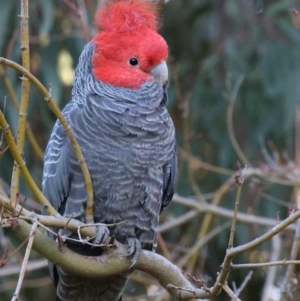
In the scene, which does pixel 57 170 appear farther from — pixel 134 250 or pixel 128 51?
pixel 128 51

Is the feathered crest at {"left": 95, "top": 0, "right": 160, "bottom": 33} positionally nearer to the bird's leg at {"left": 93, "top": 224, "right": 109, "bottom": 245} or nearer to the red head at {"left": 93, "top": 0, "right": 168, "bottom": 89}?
Answer: the red head at {"left": 93, "top": 0, "right": 168, "bottom": 89}

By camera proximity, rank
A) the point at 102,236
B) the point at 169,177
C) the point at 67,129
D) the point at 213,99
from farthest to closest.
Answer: the point at 213,99
the point at 169,177
the point at 102,236
the point at 67,129

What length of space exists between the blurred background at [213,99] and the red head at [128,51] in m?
1.46

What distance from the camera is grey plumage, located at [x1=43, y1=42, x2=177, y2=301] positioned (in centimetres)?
265

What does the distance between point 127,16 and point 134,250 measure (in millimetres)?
991

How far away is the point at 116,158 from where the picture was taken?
2.66 metres

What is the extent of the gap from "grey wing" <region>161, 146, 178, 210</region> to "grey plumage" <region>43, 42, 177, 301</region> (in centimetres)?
1

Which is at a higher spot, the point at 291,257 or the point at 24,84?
the point at 24,84

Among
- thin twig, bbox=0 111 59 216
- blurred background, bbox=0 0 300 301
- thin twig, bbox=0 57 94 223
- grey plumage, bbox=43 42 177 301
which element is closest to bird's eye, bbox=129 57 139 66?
grey plumage, bbox=43 42 177 301

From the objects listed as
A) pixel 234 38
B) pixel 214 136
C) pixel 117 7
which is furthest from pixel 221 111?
pixel 117 7

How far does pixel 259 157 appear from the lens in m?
4.66

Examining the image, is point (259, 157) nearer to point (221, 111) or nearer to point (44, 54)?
point (221, 111)

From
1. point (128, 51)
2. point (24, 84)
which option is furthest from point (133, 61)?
point (24, 84)

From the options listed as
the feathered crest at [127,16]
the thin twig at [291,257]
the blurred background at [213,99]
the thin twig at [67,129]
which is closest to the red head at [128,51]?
the feathered crest at [127,16]
